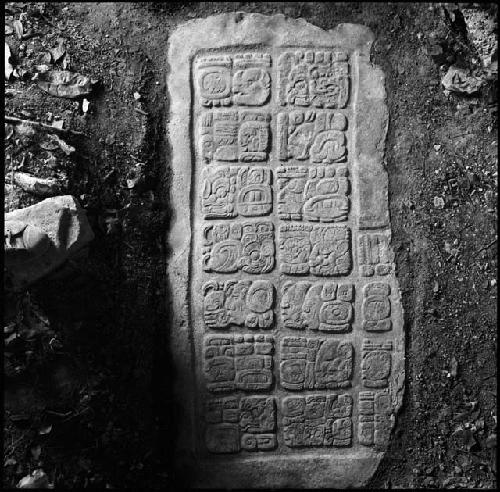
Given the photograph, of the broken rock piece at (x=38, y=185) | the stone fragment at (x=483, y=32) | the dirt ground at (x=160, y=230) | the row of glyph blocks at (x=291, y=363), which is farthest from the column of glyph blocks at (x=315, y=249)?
the broken rock piece at (x=38, y=185)

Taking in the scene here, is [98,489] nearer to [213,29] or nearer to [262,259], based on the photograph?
[262,259]

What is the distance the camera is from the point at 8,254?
267cm

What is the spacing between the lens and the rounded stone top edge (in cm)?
319

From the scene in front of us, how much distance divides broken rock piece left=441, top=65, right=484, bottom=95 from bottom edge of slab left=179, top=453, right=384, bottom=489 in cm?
185

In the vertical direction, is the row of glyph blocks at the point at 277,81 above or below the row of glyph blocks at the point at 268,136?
above

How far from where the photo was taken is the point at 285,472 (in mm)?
3098

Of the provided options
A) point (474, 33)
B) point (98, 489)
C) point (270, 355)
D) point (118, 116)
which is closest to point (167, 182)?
point (118, 116)

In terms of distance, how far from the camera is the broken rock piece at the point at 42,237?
2.69m

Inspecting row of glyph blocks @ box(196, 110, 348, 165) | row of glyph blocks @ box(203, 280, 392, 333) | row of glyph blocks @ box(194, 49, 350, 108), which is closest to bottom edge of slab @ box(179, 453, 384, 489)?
row of glyph blocks @ box(203, 280, 392, 333)

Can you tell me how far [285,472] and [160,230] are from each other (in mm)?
1321

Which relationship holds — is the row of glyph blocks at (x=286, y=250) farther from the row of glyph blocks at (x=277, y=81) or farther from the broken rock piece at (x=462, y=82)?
the broken rock piece at (x=462, y=82)

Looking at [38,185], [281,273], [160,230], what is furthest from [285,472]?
[38,185]

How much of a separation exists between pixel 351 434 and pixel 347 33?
1.98 m

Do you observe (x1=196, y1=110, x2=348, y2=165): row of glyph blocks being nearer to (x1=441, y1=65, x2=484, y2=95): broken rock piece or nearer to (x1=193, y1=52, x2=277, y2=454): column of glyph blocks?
(x1=193, y1=52, x2=277, y2=454): column of glyph blocks
